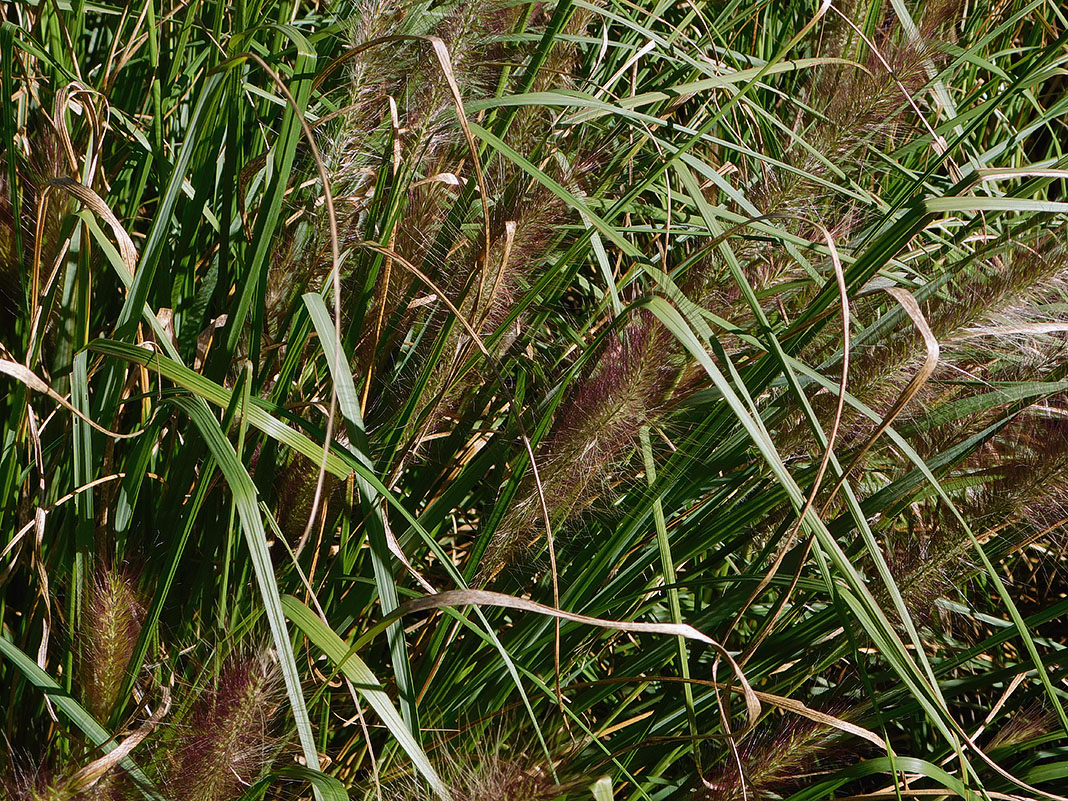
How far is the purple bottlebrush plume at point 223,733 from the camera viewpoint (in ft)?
2.89

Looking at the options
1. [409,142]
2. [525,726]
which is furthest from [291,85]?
[525,726]

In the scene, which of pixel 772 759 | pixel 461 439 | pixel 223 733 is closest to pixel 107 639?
pixel 223 733

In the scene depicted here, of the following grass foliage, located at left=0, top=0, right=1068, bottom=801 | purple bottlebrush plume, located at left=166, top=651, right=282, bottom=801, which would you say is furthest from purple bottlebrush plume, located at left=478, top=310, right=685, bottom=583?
purple bottlebrush plume, located at left=166, top=651, right=282, bottom=801

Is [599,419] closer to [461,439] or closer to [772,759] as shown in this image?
[461,439]

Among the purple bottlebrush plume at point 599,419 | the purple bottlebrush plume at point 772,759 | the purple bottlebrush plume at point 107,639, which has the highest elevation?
the purple bottlebrush plume at point 599,419

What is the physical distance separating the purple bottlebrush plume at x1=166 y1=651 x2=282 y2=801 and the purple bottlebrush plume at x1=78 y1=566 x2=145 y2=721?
Result: 0.35ft

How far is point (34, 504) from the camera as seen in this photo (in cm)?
115

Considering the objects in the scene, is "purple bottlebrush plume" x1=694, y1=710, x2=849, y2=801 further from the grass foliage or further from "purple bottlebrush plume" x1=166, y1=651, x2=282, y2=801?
"purple bottlebrush plume" x1=166, y1=651, x2=282, y2=801

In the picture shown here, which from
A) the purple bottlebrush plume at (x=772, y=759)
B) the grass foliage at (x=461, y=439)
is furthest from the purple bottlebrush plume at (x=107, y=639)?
the purple bottlebrush plume at (x=772, y=759)

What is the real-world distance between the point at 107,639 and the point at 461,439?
51cm

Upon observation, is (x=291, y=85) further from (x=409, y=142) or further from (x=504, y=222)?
(x=504, y=222)

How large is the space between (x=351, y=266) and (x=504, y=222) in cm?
31

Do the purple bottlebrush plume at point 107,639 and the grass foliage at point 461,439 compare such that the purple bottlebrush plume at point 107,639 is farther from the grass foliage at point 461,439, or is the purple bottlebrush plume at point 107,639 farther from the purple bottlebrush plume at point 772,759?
the purple bottlebrush plume at point 772,759

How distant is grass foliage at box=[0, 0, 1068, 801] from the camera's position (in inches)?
37.3
